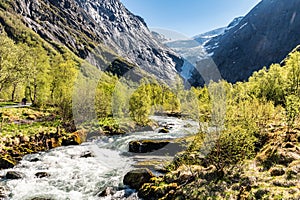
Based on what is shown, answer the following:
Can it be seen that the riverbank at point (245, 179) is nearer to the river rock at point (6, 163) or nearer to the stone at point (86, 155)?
the stone at point (86, 155)

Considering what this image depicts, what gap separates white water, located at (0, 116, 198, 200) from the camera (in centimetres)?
2048

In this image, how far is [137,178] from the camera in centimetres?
2164

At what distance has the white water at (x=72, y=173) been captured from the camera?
67.2 feet

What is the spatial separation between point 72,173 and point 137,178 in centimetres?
782

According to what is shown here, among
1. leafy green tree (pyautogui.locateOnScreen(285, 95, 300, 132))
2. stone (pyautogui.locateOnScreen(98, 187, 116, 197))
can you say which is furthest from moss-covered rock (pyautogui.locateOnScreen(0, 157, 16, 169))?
leafy green tree (pyautogui.locateOnScreen(285, 95, 300, 132))

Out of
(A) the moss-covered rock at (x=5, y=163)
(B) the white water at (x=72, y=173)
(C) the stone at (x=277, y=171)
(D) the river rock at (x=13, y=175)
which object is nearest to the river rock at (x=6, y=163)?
(A) the moss-covered rock at (x=5, y=163)

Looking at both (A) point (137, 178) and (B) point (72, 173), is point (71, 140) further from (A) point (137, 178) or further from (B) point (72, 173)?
(A) point (137, 178)

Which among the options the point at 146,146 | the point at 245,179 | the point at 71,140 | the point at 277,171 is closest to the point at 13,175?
the point at 71,140

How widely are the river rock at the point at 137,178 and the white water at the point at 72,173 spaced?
86 centimetres

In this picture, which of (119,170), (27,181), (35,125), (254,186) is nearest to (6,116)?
(35,125)

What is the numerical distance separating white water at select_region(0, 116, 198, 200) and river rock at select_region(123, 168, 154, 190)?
0.86m

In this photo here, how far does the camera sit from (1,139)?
30156 mm

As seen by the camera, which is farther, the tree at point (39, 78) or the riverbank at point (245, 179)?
the tree at point (39, 78)

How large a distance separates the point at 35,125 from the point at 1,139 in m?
10.2
